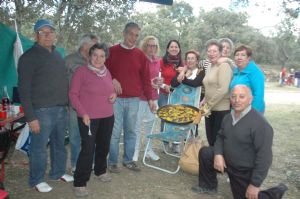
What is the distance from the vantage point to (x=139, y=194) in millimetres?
4043

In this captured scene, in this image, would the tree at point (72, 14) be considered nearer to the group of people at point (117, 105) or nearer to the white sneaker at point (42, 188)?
the group of people at point (117, 105)

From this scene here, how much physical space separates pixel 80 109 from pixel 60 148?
0.76m

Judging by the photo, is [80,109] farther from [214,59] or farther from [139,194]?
[214,59]

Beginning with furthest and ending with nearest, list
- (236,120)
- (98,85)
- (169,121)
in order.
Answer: (169,121) → (98,85) → (236,120)

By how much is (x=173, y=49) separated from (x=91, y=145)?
2.23 meters

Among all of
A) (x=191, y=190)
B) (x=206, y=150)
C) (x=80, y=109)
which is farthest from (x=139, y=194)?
(x=80, y=109)

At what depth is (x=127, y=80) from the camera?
4.32m

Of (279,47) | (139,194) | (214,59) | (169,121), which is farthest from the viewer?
(279,47)

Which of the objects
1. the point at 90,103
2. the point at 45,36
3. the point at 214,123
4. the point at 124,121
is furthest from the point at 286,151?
the point at 45,36

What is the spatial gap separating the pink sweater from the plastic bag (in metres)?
1.47

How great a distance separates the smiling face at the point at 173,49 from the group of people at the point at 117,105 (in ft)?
0.97

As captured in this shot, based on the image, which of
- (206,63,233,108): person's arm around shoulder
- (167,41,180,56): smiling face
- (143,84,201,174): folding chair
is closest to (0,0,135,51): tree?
(167,41,180,56): smiling face

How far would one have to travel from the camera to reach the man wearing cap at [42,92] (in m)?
3.47

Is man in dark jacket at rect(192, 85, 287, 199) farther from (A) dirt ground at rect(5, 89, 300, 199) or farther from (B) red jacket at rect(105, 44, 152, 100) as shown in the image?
(B) red jacket at rect(105, 44, 152, 100)
